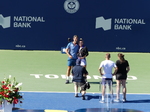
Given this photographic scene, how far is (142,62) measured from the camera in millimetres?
23766

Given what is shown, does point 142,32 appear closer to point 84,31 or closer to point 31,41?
point 84,31

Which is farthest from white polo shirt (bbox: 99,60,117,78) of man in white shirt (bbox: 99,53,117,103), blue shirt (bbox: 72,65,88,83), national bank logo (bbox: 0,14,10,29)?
national bank logo (bbox: 0,14,10,29)

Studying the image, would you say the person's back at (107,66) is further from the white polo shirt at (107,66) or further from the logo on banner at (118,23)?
the logo on banner at (118,23)

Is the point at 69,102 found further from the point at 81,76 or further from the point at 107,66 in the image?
the point at 107,66

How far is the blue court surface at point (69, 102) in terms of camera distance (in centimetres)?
1380

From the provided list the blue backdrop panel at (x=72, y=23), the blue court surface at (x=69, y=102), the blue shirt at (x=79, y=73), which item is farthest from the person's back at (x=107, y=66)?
the blue backdrop panel at (x=72, y=23)

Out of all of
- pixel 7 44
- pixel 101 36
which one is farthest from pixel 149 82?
pixel 7 44

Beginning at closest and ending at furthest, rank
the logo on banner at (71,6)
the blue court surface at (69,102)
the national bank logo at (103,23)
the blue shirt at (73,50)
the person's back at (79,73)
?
the blue court surface at (69,102) → the person's back at (79,73) → the blue shirt at (73,50) → the logo on banner at (71,6) → the national bank logo at (103,23)

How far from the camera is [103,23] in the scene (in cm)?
2636

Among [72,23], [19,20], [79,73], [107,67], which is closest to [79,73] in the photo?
[79,73]

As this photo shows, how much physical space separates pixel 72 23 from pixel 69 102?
12297 mm

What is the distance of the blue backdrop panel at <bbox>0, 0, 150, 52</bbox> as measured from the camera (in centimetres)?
2612

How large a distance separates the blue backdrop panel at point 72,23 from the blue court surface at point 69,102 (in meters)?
10.9

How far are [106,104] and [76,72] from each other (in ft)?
4.71
